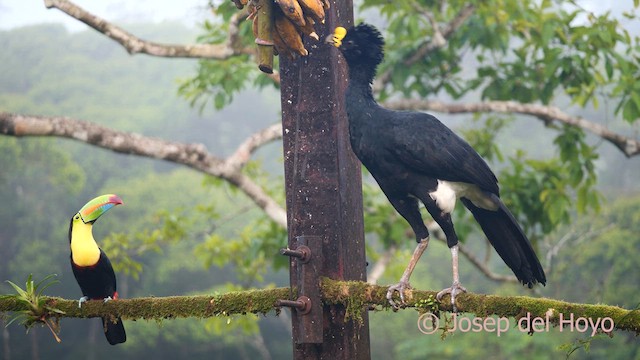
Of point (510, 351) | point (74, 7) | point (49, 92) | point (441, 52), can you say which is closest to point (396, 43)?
point (441, 52)

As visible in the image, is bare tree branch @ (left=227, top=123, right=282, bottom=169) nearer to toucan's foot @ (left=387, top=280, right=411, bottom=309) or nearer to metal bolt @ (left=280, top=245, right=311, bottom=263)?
metal bolt @ (left=280, top=245, right=311, bottom=263)

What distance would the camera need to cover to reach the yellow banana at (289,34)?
270 cm

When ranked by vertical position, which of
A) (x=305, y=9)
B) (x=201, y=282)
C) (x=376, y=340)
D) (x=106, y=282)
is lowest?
(x=376, y=340)

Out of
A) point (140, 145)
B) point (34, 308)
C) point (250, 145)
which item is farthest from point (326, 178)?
point (250, 145)

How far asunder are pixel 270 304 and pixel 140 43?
2.85 metres

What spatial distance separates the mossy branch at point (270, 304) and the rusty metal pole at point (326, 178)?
0.09 metres

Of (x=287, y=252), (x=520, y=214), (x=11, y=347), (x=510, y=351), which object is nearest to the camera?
Answer: (x=287, y=252)

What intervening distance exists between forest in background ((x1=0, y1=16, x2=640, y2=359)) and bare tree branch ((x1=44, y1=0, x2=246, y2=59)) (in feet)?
20.6

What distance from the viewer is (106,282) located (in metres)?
3.30

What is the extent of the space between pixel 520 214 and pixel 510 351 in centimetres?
846

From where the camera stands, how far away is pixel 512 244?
2.85m

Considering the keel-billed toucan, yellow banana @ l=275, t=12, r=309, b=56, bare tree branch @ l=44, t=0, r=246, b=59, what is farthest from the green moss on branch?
bare tree branch @ l=44, t=0, r=246, b=59

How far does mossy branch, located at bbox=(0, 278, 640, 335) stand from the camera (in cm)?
221

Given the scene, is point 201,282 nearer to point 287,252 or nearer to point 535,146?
point 535,146
